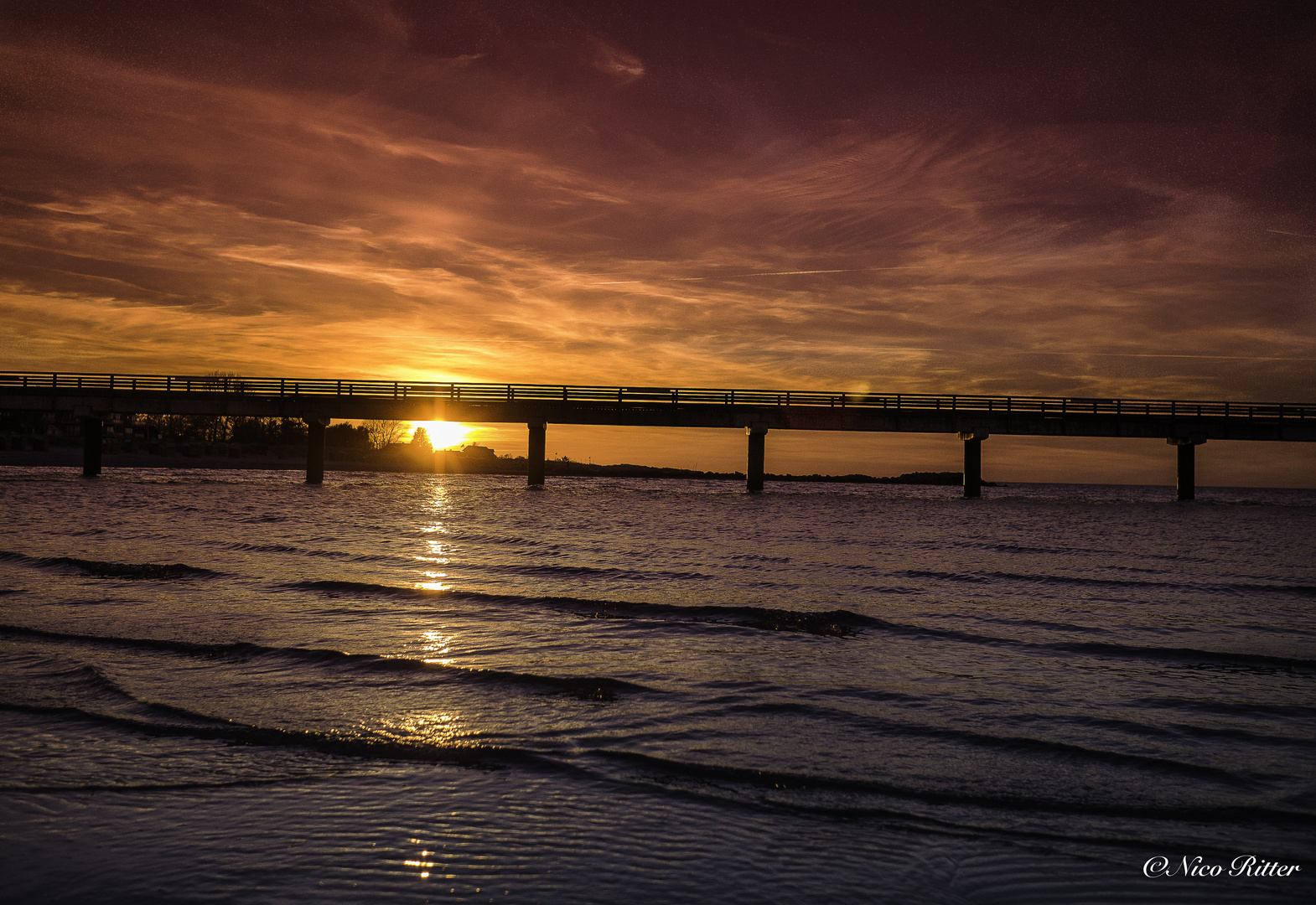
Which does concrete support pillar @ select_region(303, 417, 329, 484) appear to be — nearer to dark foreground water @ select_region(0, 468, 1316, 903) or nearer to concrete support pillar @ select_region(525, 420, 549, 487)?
concrete support pillar @ select_region(525, 420, 549, 487)

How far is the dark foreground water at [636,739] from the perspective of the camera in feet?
12.3

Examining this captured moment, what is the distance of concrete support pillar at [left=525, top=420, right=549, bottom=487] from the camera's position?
2207 inches

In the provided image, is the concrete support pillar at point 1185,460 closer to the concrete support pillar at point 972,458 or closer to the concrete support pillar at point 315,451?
the concrete support pillar at point 972,458

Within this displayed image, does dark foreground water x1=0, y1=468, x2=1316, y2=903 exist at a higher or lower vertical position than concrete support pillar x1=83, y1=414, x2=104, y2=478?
lower

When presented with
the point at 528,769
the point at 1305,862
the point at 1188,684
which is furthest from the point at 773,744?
the point at 1188,684

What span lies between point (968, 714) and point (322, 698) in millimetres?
5198

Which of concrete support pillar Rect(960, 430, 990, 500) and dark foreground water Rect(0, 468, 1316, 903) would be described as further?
concrete support pillar Rect(960, 430, 990, 500)

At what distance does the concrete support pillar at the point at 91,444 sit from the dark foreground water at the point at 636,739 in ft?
165

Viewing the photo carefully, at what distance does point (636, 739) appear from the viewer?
5715 mm

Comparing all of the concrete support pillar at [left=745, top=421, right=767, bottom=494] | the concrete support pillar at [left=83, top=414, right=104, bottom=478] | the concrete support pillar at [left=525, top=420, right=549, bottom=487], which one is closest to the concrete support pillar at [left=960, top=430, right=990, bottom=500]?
the concrete support pillar at [left=745, top=421, right=767, bottom=494]

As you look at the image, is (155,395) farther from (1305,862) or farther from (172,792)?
(1305,862)

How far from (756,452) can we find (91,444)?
152 ft

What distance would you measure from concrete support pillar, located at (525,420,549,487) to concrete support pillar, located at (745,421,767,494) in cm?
1425

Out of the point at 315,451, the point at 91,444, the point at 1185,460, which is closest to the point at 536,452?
the point at 315,451
